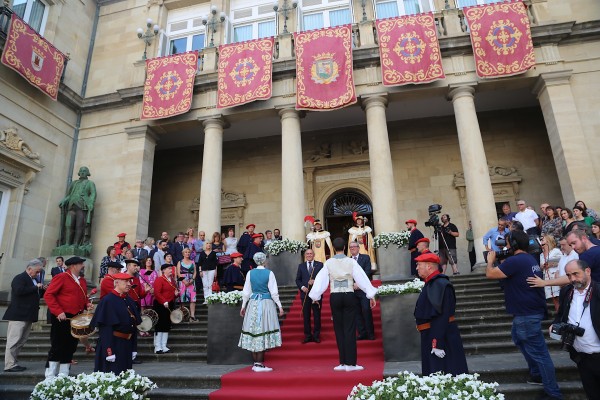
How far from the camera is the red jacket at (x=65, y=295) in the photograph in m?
6.44

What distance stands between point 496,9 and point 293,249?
36.0ft

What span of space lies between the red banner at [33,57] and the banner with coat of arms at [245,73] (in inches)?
251

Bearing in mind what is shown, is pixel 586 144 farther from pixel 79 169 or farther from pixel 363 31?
pixel 79 169

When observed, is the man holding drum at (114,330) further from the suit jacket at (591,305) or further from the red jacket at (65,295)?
the suit jacket at (591,305)

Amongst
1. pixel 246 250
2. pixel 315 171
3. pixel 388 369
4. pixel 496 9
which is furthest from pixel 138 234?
pixel 496 9

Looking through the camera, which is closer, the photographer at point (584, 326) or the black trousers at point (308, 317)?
the photographer at point (584, 326)

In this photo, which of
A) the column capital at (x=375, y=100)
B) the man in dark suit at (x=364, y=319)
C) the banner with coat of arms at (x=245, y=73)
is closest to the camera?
the man in dark suit at (x=364, y=319)

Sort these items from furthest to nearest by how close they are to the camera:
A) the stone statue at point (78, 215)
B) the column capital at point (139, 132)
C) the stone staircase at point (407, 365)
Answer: the column capital at point (139, 132) < the stone statue at point (78, 215) < the stone staircase at point (407, 365)

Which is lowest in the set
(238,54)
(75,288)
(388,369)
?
(388,369)

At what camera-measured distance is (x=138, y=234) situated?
14.3 meters

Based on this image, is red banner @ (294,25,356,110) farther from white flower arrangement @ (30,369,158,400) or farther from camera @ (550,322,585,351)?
white flower arrangement @ (30,369,158,400)

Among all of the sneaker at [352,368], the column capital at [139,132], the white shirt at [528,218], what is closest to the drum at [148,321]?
the sneaker at [352,368]

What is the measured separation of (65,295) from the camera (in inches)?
261

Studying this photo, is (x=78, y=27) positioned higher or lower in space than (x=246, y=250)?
higher
